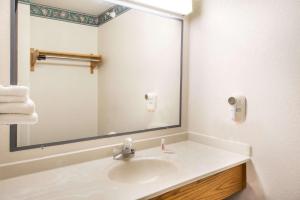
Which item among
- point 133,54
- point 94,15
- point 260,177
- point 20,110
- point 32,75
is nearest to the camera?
point 20,110

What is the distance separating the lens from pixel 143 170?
1.24 metres

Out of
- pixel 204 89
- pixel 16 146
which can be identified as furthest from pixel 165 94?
pixel 16 146

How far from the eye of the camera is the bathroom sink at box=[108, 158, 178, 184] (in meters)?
1.16

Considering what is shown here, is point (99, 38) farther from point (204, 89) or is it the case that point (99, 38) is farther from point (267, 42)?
point (267, 42)

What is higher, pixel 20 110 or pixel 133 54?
pixel 133 54

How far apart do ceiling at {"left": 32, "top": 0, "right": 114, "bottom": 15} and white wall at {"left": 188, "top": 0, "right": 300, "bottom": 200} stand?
2.21ft

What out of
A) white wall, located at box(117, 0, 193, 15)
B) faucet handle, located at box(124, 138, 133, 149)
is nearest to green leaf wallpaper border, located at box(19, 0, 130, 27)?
white wall, located at box(117, 0, 193, 15)

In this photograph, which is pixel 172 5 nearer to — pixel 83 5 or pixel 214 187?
pixel 83 5

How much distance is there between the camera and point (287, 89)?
1060 millimetres

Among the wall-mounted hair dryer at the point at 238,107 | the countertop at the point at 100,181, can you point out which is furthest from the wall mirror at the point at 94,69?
the wall-mounted hair dryer at the point at 238,107

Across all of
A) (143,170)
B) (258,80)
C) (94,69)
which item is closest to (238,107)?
(258,80)

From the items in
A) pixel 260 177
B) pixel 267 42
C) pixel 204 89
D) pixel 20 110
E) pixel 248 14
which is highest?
pixel 248 14

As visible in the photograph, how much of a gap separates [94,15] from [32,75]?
51 centimetres

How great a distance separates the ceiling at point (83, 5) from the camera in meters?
1.17
